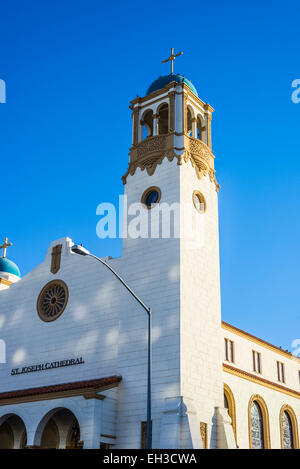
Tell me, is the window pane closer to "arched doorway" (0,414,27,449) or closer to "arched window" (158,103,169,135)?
"arched doorway" (0,414,27,449)

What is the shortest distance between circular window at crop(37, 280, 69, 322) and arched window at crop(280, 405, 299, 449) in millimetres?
17242

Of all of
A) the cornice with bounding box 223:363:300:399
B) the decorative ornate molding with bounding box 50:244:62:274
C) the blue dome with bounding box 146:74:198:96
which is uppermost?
the blue dome with bounding box 146:74:198:96

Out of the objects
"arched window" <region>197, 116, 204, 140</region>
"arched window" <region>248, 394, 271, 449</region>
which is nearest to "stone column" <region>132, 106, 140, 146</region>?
"arched window" <region>197, 116, 204, 140</region>

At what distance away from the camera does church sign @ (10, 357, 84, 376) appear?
30.1 meters

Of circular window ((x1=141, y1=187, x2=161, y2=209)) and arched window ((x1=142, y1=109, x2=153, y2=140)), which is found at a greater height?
arched window ((x1=142, y1=109, x2=153, y2=140))

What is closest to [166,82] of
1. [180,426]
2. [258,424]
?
[180,426]

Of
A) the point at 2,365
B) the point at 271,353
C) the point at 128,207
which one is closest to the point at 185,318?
the point at 128,207

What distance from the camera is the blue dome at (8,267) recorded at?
→ 47312mm

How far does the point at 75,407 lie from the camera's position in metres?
26.0

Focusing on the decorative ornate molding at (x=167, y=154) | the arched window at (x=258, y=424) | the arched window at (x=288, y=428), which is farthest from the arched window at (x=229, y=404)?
the decorative ornate molding at (x=167, y=154)

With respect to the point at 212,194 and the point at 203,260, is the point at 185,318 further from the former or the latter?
the point at 212,194

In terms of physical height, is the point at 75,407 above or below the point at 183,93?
below

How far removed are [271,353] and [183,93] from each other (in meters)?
20.0

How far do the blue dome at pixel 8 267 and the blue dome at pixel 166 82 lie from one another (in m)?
20.8
